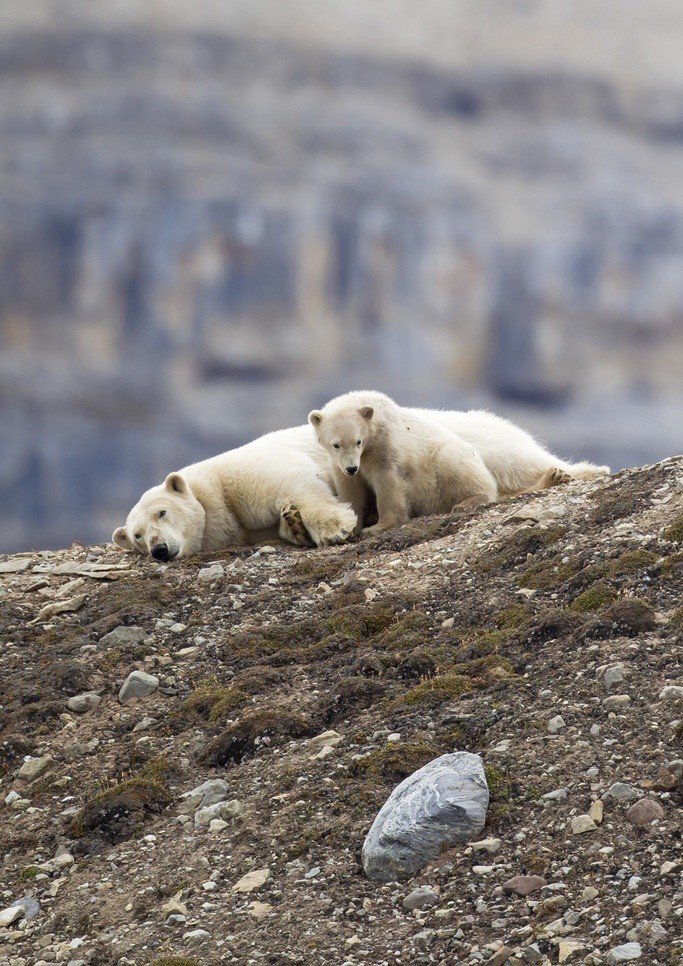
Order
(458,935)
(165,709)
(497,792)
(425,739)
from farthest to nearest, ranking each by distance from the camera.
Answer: (165,709)
(425,739)
(497,792)
(458,935)

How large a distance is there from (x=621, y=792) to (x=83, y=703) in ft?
14.9

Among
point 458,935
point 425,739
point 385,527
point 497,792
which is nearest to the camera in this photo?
point 458,935

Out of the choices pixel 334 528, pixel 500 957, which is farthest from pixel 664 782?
pixel 334 528

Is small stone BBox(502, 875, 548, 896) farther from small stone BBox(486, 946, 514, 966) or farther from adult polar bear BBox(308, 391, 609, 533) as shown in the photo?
adult polar bear BBox(308, 391, 609, 533)

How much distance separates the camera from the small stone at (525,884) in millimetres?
5578

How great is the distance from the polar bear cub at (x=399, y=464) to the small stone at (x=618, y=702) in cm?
513

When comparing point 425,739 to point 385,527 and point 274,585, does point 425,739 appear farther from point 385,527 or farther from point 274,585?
point 385,527

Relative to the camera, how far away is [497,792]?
6289 millimetres

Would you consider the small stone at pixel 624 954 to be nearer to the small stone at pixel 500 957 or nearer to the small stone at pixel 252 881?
the small stone at pixel 500 957

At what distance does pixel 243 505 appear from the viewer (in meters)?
12.7

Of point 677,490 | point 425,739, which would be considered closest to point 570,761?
point 425,739

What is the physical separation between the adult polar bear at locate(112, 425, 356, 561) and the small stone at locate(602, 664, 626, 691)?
195 inches

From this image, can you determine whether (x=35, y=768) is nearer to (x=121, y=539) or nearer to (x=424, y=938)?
(x=424, y=938)

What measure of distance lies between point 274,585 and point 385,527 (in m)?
1.74
